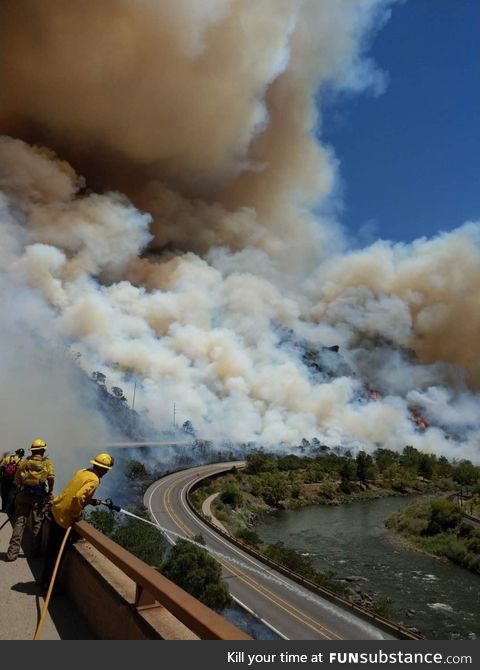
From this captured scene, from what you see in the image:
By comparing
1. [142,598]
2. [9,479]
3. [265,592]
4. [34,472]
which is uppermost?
[34,472]

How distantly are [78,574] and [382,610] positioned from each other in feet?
88.4

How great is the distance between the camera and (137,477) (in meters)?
67.9

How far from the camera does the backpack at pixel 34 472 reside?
22.0 ft

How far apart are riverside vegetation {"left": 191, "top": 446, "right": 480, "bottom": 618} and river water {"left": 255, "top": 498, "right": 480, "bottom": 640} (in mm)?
1902

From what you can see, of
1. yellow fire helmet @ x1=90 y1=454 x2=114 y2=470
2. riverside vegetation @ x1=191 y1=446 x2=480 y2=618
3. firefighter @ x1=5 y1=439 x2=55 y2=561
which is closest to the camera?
yellow fire helmet @ x1=90 y1=454 x2=114 y2=470

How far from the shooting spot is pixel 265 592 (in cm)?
2647

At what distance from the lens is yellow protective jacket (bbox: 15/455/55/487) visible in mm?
6723

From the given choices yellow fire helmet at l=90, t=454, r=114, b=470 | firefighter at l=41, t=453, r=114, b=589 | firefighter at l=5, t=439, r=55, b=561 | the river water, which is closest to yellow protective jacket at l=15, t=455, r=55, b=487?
firefighter at l=5, t=439, r=55, b=561

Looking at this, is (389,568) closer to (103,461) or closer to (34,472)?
(34,472)

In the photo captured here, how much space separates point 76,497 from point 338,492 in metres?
87.2

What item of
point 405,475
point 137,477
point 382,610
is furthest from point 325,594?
point 405,475

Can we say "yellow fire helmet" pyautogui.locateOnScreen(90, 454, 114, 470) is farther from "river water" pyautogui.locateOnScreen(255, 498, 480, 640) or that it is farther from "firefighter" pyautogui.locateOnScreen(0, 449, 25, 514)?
"river water" pyautogui.locateOnScreen(255, 498, 480, 640)

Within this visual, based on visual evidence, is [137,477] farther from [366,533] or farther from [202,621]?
[202,621]

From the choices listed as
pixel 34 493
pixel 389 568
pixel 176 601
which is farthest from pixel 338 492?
pixel 176 601
